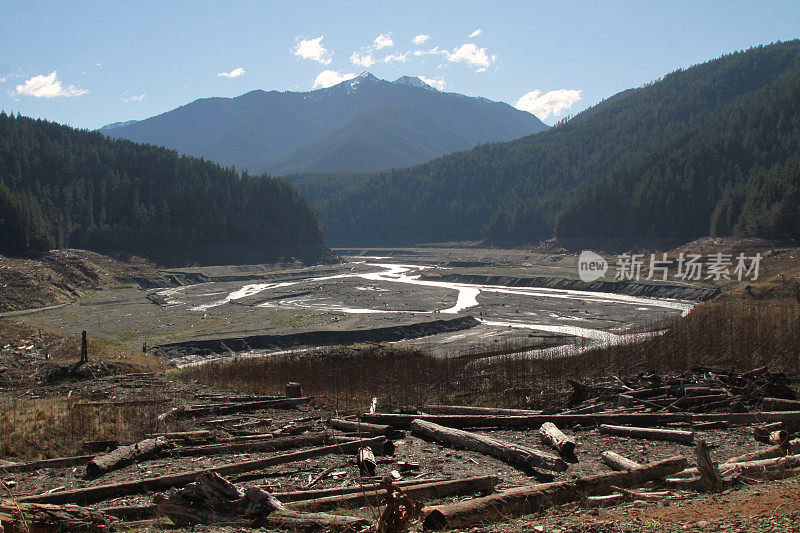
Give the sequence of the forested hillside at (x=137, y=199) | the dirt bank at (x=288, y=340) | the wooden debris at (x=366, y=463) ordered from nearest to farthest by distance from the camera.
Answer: the wooden debris at (x=366, y=463) → the dirt bank at (x=288, y=340) → the forested hillside at (x=137, y=199)

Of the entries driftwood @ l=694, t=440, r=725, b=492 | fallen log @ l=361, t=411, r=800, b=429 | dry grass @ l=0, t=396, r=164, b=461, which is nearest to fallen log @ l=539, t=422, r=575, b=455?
fallen log @ l=361, t=411, r=800, b=429

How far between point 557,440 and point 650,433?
3136mm

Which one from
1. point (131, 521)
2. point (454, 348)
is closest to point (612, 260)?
point (454, 348)

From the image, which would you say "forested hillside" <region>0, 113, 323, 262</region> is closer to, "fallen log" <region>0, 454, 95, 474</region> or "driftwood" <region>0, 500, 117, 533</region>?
"fallen log" <region>0, 454, 95, 474</region>

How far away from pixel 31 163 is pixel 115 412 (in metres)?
139

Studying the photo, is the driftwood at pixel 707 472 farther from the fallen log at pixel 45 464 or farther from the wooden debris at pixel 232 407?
the wooden debris at pixel 232 407

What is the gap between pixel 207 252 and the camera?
119 metres

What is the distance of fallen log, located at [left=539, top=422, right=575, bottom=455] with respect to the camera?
1299cm

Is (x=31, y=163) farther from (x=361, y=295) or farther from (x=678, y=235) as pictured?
(x=678, y=235)

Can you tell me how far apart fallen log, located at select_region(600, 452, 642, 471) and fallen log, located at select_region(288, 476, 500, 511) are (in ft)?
9.66

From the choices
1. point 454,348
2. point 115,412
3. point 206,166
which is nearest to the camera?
point 115,412

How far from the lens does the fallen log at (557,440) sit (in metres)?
13.0

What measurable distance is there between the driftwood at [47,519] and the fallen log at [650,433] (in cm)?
1216

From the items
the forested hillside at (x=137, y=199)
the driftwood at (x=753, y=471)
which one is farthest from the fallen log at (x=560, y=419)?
the forested hillside at (x=137, y=199)
